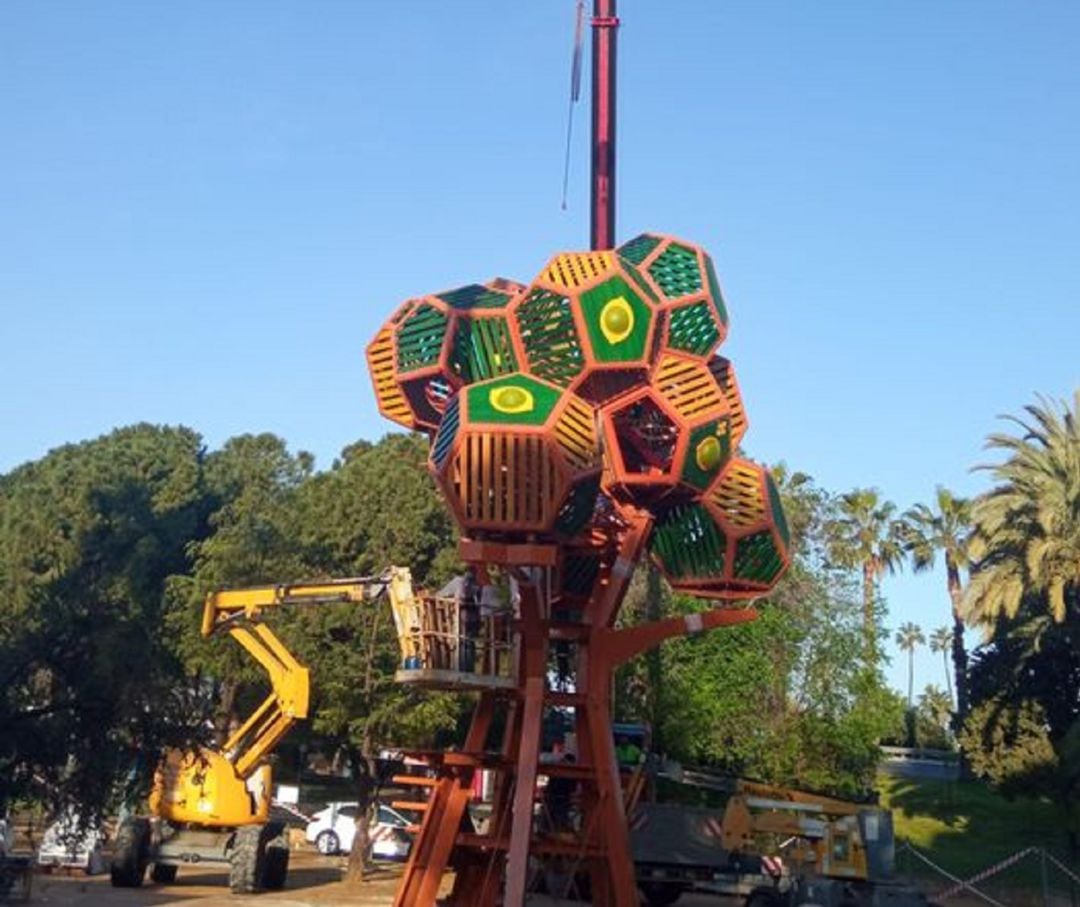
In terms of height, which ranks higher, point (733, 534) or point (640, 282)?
point (640, 282)

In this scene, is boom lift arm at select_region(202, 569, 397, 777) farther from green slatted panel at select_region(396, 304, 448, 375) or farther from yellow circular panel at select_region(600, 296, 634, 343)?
yellow circular panel at select_region(600, 296, 634, 343)

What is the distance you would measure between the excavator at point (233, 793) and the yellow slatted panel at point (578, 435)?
765cm

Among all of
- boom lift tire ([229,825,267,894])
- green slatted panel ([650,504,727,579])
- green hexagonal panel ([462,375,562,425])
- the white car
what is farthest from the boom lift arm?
the white car

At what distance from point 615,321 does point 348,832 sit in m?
27.2

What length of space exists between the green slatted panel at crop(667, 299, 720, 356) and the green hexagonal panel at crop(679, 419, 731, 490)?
1266 millimetres

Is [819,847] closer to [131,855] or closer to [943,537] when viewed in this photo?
[131,855]

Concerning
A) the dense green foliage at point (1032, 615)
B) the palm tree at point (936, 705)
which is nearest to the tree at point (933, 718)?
the palm tree at point (936, 705)

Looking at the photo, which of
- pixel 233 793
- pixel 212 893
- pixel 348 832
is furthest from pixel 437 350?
pixel 348 832

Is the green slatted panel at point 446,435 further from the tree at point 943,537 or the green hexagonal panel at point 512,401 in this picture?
the tree at point 943,537

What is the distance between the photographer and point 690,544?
859 inches

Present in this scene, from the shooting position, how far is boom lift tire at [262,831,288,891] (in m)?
29.9

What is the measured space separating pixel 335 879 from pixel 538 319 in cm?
2051

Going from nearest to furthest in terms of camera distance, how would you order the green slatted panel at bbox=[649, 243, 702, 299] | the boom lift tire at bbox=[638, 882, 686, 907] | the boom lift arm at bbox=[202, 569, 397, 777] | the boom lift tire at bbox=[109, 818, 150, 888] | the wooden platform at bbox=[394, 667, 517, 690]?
the wooden platform at bbox=[394, 667, 517, 690], the green slatted panel at bbox=[649, 243, 702, 299], the boom lift arm at bbox=[202, 569, 397, 777], the boom lift tire at bbox=[638, 882, 686, 907], the boom lift tire at bbox=[109, 818, 150, 888]

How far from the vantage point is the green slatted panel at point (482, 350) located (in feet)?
66.4
